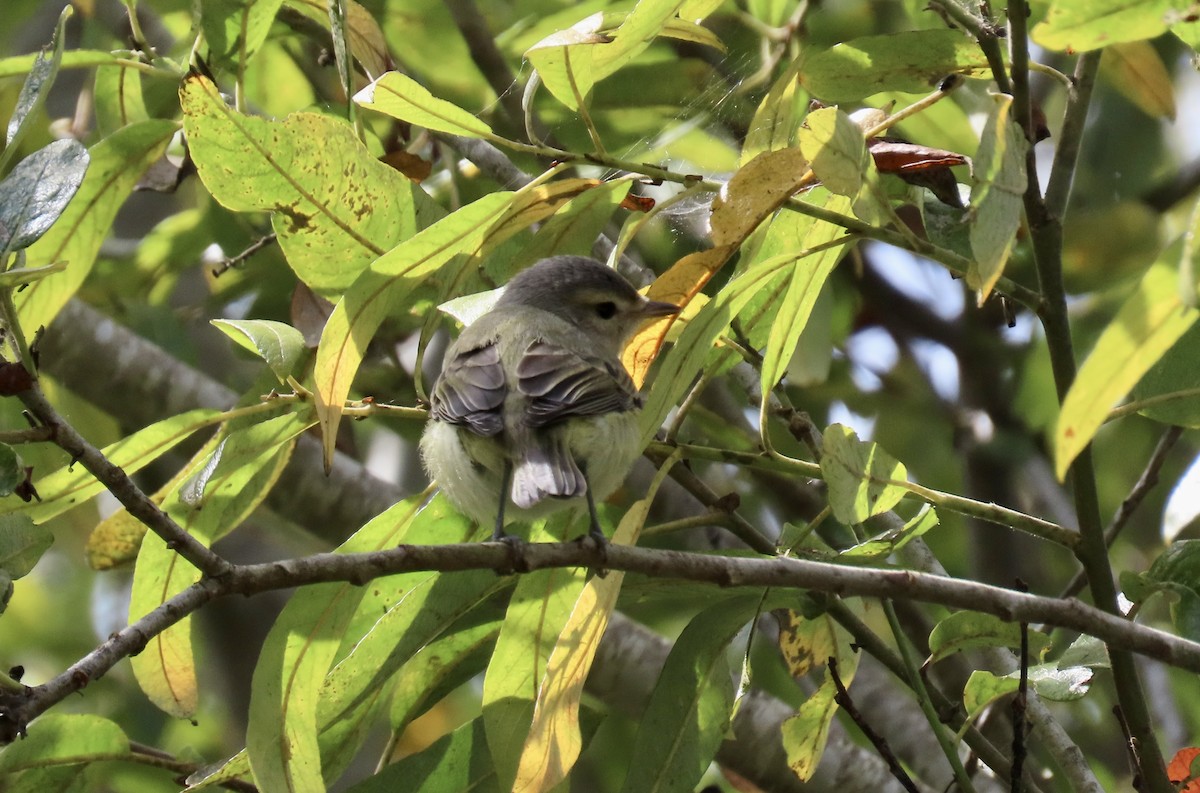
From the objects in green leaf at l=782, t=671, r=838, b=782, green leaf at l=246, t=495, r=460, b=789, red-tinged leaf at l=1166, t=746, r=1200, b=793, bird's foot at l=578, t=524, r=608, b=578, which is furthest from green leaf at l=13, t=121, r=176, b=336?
red-tinged leaf at l=1166, t=746, r=1200, b=793

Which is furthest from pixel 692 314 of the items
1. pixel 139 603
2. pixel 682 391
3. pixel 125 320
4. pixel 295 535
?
pixel 295 535

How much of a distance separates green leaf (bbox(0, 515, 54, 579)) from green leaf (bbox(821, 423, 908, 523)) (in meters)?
1.39

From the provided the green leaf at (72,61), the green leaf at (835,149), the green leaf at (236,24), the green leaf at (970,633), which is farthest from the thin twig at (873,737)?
the green leaf at (72,61)

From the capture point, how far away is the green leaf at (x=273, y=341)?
8.07ft

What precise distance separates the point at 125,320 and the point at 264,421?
2.19 metres

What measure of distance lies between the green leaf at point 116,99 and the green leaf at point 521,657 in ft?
5.58

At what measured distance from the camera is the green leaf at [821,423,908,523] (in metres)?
2.26

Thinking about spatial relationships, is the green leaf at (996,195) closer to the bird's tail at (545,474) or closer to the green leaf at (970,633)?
the green leaf at (970,633)

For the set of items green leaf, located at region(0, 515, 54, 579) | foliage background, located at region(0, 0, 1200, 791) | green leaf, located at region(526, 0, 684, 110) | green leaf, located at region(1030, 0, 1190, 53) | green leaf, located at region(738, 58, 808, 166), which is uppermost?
green leaf, located at region(1030, 0, 1190, 53)

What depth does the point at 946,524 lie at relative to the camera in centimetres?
521

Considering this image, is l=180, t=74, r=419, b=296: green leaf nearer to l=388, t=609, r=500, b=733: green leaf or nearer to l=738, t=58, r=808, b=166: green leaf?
l=738, t=58, r=808, b=166: green leaf

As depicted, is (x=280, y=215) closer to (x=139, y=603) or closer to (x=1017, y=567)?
(x=139, y=603)

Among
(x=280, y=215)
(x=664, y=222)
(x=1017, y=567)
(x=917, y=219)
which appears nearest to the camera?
(x=280, y=215)

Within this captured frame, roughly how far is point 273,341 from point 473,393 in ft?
2.14
